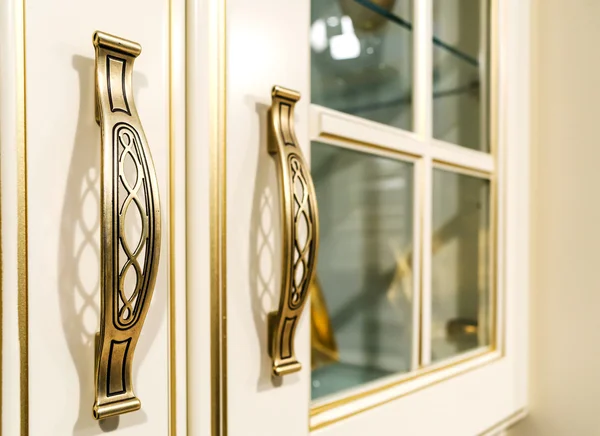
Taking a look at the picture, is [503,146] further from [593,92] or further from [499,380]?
[499,380]

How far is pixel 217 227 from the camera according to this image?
37 cm

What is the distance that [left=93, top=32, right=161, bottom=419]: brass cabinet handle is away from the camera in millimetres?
281

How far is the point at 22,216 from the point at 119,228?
45 mm

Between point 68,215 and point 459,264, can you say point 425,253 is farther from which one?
point 68,215

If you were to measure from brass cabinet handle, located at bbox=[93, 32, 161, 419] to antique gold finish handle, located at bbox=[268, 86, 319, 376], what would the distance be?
104 millimetres

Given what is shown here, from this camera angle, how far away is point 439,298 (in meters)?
0.66

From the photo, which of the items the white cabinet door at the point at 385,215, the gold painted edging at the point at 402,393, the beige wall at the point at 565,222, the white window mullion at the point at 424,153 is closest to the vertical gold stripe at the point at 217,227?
the white cabinet door at the point at 385,215

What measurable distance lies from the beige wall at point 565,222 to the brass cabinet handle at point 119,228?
62cm

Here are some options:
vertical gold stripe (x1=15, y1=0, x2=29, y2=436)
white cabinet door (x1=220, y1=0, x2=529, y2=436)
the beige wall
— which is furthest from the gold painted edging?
vertical gold stripe (x1=15, y1=0, x2=29, y2=436)

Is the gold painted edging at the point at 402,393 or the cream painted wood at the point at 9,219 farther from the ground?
the cream painted wood at the point at 9,219

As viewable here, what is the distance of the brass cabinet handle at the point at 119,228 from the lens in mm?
281

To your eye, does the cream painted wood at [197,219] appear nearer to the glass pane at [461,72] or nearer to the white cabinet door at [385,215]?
the white cabinet door at [385,215]

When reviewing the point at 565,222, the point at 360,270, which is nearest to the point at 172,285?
the point at 360,270

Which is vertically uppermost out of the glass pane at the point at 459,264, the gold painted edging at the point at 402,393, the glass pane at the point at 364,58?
the glass pane at the point at 364,58
